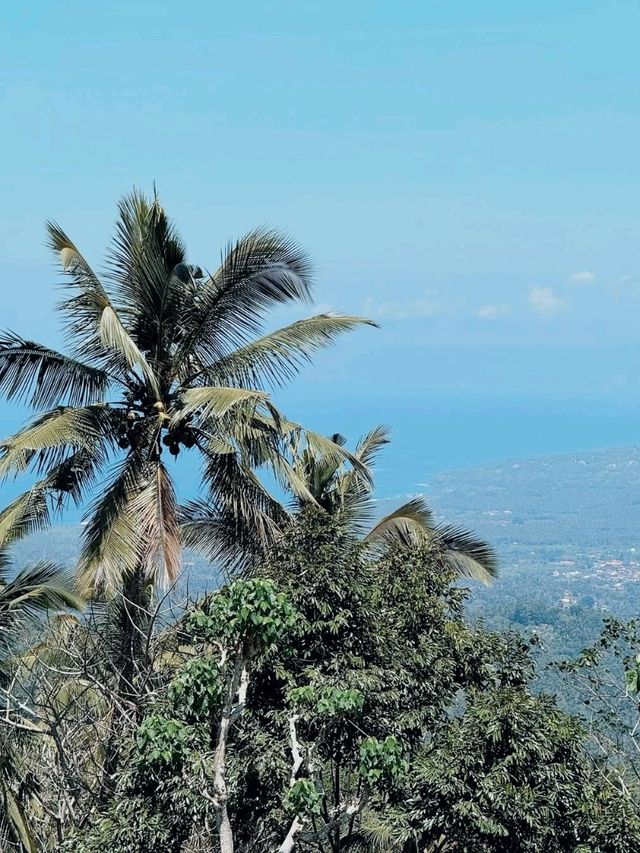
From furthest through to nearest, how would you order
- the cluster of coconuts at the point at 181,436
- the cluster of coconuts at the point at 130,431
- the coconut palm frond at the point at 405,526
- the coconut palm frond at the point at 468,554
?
the coconut palm frond at the point at 468,554, the coconut palm frond at the point at 405,526, the cluster of coconuts at the point at 130,431, the cluster of coconuts at the point at 181,436

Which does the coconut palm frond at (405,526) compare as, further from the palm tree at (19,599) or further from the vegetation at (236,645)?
the palm tree at (19,599)

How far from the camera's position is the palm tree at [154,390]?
12.4 m

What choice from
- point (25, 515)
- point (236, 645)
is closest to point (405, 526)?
point (25, 515)

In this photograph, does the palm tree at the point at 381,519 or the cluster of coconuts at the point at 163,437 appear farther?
the palm tree at the point at 381,519

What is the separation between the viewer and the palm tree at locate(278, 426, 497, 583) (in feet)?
50.8

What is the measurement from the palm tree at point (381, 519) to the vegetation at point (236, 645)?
0.09 metres

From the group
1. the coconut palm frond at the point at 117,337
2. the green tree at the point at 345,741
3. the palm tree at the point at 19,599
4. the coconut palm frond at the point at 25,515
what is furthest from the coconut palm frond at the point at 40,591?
the coconut palm frond at the point at 117,337

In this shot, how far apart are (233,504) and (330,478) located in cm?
262

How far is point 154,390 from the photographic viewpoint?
42.6 ft

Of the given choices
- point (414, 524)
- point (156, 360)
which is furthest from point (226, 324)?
point (414, 524)

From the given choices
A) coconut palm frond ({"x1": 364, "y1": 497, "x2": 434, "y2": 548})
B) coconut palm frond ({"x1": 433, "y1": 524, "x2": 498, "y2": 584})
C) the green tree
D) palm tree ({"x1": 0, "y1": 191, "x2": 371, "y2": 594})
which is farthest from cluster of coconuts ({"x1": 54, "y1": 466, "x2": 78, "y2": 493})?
coconut palm frond ({"x1": 433, "y1": 524, "x2": 498, "y2": 584})

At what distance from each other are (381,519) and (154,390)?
16.4 feet

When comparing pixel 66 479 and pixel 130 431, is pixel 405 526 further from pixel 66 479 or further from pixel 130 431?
pixel 66 479

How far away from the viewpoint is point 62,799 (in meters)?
12.1
